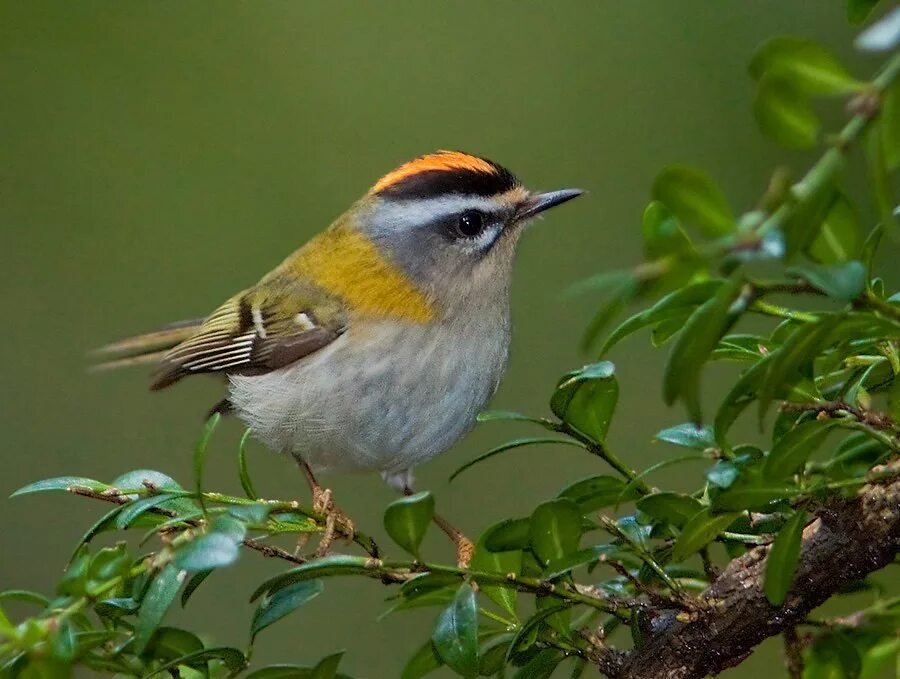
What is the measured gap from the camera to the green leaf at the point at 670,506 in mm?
974

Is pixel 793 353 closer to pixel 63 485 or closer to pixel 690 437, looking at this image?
pixel 690 437

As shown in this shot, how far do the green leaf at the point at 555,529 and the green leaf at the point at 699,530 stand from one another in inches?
3.5

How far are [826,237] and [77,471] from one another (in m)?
4.15

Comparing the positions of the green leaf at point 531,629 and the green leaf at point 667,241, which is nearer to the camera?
the green leaf at point 667,241

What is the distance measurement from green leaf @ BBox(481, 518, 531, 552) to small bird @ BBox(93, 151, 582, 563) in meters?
1.07

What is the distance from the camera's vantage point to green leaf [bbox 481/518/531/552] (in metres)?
0.99

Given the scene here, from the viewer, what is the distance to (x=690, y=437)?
3.28ft

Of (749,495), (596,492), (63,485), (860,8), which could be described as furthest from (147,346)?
(860,8)

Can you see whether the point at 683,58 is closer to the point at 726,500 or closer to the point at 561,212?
the point at 561,212

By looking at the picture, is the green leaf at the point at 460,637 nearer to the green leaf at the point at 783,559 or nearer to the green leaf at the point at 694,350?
the green leaf at the point at 783,559

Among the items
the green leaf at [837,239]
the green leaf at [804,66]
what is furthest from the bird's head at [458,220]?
the green leaf at [804,66]

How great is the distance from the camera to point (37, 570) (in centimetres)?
428

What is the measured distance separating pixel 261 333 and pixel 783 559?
1865 millimetres

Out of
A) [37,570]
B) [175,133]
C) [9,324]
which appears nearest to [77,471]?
[37,570]
